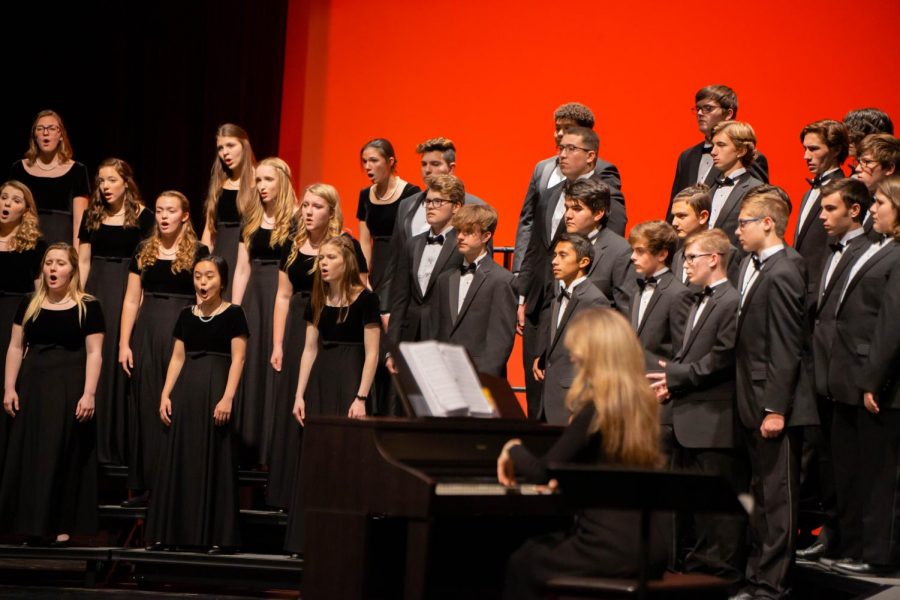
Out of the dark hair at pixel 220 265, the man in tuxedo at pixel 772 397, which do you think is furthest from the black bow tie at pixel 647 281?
the dark hair at pixel 220 265

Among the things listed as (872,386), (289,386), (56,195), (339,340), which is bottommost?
(289,386)

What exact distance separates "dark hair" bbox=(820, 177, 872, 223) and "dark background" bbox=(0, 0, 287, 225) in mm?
4565

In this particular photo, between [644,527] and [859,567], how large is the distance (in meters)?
1.68

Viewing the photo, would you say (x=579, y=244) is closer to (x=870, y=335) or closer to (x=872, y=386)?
(x=870, y=335)

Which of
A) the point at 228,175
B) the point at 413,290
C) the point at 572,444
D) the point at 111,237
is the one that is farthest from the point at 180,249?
the point at 572,444

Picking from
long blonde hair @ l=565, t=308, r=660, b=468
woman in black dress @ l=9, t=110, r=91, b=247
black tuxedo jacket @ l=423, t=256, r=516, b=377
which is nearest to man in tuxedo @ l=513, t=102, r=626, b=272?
black tuxedo jacket @ l=423, t=256, r=516, b=377

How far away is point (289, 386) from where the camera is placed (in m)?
5.89

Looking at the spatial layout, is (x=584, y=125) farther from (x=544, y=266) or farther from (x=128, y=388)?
(x=128, y=388)

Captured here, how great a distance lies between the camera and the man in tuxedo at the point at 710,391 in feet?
15.8

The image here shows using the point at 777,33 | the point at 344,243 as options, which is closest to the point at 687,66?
the point at 777,33

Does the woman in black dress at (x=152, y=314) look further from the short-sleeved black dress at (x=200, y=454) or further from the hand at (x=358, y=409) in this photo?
the hand at (x=358, y=409)

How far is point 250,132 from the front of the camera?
8570mm

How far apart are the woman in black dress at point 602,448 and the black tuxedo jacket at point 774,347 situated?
1.11 meters

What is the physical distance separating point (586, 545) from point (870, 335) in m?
1.76
